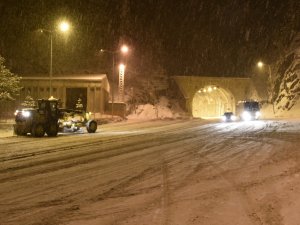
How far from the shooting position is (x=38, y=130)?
26.7 m

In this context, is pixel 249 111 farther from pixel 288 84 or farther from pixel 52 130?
pixel 52 130

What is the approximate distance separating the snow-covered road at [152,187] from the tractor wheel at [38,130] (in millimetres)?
9588

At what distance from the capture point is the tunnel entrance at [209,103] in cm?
8319

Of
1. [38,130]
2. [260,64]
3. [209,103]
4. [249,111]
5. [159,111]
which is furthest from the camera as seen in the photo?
[209,103]

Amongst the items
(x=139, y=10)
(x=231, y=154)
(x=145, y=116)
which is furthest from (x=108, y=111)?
(x=231, y=154)

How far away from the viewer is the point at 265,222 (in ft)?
23.5

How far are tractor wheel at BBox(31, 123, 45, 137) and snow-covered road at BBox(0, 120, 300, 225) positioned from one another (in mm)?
9588

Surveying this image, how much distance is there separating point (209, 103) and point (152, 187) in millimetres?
81458

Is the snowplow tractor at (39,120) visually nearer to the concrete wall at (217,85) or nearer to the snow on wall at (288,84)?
the snow on wall at (288,84)

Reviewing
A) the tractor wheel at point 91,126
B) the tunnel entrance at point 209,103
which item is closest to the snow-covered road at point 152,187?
the tractor wheel at point 91,126

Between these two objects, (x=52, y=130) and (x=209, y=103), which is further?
(x=209, y=103)

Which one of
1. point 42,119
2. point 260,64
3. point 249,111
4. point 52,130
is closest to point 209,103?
point 260,64

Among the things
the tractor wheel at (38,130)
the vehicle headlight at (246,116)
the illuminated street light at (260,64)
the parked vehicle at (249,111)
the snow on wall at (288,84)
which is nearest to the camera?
the tractor wheel at (38,130)

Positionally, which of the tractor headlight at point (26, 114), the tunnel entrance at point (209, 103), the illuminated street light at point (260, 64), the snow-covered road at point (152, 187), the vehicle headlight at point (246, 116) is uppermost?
the illuminated street light at point (260, 64)
